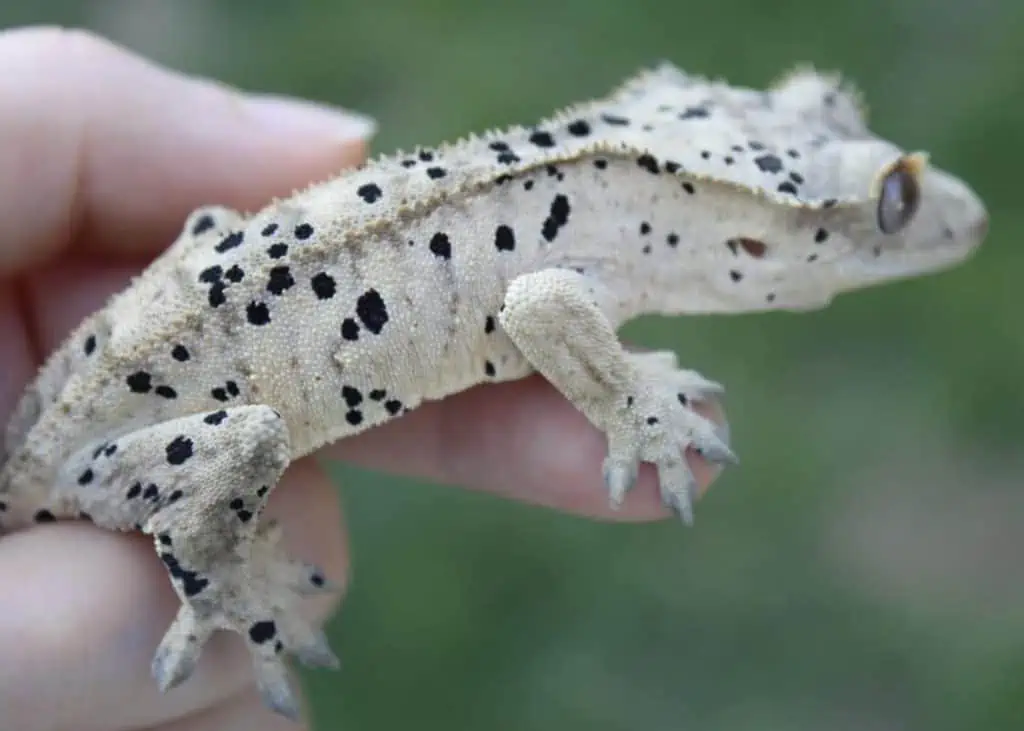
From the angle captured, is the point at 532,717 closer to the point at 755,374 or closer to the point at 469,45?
the point at 755,374

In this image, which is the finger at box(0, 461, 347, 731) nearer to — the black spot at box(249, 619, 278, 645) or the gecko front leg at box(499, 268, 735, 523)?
the black spot at box(249, 619, 278, 645)

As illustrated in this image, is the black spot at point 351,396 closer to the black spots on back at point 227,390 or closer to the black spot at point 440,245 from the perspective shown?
the black spots on back at point 227,390

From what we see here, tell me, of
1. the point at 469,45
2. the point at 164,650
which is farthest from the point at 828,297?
the point at 469,45

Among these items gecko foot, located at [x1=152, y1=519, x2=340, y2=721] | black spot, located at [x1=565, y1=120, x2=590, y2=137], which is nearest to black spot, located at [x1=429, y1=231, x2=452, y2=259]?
black spot, located at [x1=565, y1=120, x2=590, y2=137]

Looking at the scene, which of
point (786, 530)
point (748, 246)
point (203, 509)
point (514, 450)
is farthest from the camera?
point (786, 530)

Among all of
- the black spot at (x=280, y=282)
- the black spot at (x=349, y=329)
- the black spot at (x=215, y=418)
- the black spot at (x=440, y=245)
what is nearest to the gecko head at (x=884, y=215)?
the black spot at (x=440, y=245)

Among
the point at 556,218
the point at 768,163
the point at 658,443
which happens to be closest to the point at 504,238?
the point at 556,218

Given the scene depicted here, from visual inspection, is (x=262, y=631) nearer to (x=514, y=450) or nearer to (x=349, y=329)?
(x=349, y=329)
